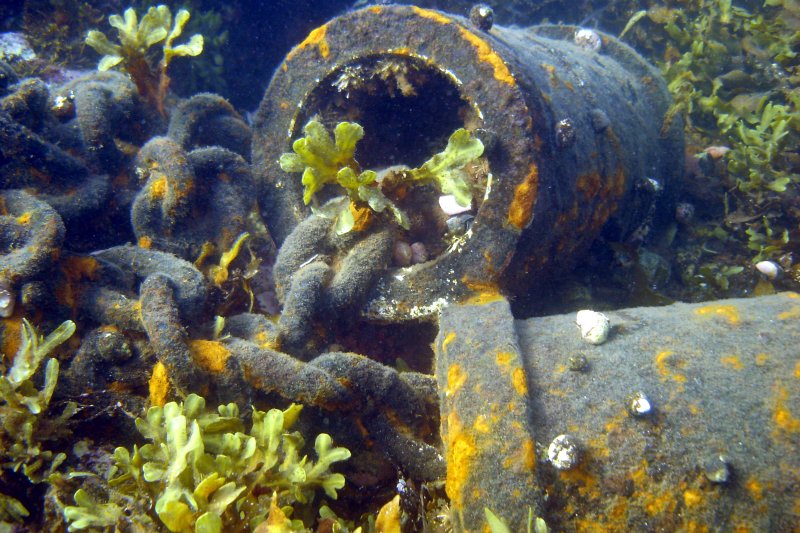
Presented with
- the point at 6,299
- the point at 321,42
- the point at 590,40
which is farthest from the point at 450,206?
the point at 590,40

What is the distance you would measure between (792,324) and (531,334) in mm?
1173

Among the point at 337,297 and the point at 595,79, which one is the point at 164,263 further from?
the point at 595,79

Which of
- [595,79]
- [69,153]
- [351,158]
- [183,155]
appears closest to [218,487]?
[351,158]

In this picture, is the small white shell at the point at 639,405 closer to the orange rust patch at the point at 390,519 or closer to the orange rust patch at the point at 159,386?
the orange rust patch at the point at 390,519

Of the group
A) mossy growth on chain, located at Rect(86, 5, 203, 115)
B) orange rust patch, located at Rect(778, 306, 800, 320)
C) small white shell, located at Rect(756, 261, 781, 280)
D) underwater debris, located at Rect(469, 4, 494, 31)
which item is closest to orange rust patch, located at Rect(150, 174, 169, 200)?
mossy growth on chain, located at Rect(86, 5, 203, 115)

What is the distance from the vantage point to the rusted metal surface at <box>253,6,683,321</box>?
2787 millimetres

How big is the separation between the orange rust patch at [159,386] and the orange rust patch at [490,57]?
8.33ft

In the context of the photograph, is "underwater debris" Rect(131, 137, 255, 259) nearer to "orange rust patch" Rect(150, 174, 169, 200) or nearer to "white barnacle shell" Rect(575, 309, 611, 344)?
"orange rust patch" Rect(150, 174, 169, 200)

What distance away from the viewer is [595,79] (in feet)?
12.9

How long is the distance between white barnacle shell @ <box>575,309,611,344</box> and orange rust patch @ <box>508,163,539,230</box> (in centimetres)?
68

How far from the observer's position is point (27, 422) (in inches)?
94.3

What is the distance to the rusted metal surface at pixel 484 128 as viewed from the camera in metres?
2.79

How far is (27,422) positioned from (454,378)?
2.18 metres

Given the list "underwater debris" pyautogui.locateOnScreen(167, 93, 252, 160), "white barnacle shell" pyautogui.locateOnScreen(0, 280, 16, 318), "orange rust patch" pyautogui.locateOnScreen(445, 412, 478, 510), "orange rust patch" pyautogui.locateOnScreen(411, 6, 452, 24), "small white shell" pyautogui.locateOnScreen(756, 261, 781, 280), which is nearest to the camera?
"orange rust patch" pyautogui.locateOnScreen(445, 412, 478, 510)
